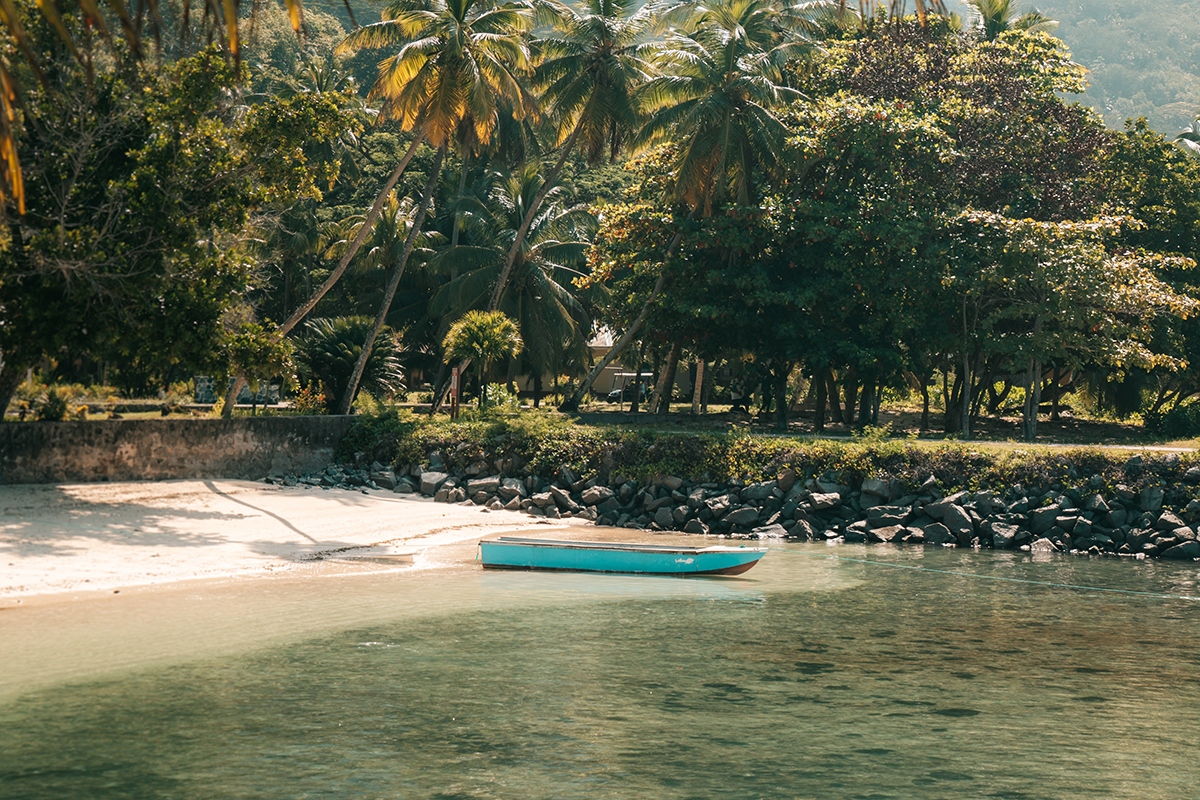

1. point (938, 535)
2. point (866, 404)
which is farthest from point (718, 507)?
point (866, 404)

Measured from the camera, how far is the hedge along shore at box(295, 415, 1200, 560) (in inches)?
775

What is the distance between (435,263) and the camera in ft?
115

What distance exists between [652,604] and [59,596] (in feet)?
25.9

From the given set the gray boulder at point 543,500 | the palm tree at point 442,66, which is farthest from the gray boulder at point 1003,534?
the palm tree at point 442,66

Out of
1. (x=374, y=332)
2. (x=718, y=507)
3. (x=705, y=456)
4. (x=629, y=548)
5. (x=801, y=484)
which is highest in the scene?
(x=374, y=332)

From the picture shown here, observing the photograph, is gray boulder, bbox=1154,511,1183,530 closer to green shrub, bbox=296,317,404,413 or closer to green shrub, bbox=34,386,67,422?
green shrub, bbox=296,317,404,413

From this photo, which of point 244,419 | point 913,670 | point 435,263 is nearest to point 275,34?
point 435,263

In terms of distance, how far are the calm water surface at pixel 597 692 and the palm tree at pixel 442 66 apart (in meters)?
14.4

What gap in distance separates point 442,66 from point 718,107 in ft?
24.1

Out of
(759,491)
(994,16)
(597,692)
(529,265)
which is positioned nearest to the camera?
(597,692)

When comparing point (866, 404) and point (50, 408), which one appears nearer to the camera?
point (50, 408)

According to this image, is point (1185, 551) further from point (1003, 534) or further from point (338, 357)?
point (338, 357)

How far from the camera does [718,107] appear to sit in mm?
26500

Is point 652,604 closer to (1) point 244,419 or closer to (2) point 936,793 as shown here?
(2) point 936,793
